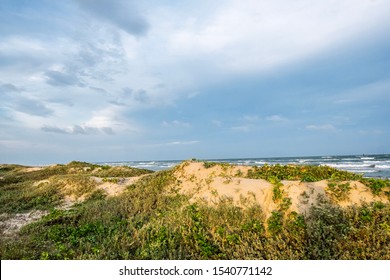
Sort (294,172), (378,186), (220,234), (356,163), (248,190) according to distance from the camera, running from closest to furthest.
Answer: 1. (220,234)
2. (378,186)
3. (248,190)
4. (294,172)
5. (356,163)

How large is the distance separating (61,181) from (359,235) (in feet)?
58.9

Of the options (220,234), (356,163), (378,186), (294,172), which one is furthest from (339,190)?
(356,163)

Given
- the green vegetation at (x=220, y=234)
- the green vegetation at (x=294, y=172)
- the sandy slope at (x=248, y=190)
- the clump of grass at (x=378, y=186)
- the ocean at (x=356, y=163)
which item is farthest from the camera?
the ocean at (x=356, y=163)

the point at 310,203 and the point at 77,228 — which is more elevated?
the point at 310,203

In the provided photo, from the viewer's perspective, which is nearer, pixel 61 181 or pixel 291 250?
pixel 291 250

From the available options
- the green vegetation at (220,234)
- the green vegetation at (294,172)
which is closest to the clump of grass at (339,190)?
the green vegetation at (220,234)

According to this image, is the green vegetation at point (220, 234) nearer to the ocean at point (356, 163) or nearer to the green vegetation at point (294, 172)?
the green vegetation at point (294, 172)

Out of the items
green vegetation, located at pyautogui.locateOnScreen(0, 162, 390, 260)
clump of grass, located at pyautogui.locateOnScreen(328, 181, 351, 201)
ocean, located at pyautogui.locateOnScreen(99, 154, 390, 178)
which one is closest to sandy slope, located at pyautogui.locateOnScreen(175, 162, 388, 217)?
clump of grass, located at pyautogui.locateOnScreen(328, 181, 351, 201)

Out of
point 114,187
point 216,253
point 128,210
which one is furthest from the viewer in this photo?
point 114,187

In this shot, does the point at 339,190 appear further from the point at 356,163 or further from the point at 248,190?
the point at 356,163

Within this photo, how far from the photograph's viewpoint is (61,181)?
63.4ft

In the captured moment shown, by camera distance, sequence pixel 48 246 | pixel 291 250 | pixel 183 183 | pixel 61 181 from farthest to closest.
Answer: pixel 61 181 < pixel 183 183 < pixel 48 246 < pixel 291 250
